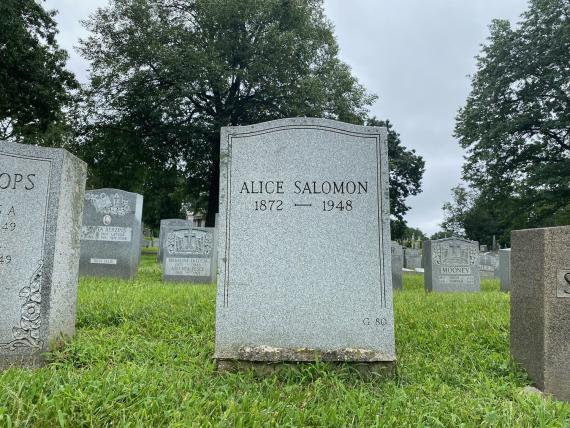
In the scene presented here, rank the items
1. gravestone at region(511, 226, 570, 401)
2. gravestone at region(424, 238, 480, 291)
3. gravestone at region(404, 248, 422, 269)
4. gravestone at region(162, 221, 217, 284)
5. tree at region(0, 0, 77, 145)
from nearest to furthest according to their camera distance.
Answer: gravestone at region(511, 226, 570, 401), gravestone at region(162, 221, 217, 284), gravestone at region(424, 238, 480, 291), tree at region(0, 0, 77, 145), gravestone at region(404, 248, 422, 269)

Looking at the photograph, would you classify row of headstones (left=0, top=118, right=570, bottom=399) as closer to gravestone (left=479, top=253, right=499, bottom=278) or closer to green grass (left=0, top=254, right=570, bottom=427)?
green grass (left=0, top=254, right=570, bottom=427)

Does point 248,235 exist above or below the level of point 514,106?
below

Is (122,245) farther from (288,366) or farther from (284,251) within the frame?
(288,366)

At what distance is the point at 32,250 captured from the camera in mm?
3426

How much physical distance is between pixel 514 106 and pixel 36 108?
20886 millimetres

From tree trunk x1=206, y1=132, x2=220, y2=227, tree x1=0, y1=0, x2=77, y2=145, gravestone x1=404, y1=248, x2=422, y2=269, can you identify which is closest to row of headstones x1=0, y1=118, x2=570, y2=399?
tree x1=0, y1=0, x2=77, y2=145

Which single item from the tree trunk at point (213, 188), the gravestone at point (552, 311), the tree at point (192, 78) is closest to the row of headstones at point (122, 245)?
the gravestone at point (552, 311)

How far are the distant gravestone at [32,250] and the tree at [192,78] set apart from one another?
15376 millimetres

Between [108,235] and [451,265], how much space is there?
7193 mm

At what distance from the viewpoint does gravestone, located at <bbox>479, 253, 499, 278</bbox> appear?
16198 millimetres

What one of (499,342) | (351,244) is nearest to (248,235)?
(351,244)

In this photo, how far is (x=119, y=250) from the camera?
9.01m

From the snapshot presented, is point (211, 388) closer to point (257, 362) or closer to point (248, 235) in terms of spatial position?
point (257, 362)

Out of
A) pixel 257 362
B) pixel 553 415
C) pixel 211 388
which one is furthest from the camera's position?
pixel 257 362
